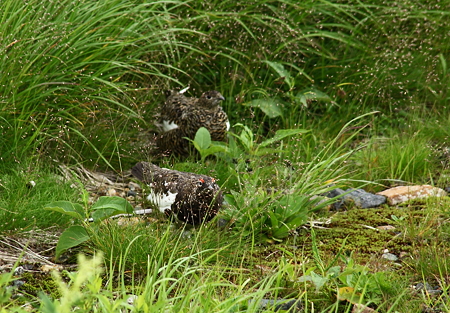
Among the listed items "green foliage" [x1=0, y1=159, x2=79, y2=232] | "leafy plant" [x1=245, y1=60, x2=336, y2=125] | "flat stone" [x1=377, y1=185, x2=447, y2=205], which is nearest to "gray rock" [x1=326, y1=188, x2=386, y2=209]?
"flat stone" [x1=377, y1=185, x2=447, y2=205]

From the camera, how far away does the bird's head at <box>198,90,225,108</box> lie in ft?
15.4

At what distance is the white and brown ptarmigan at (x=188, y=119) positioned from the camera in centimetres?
471

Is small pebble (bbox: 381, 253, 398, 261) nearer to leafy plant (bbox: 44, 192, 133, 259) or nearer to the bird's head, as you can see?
leafy plant (bbox: 44, 192, 133, 259)

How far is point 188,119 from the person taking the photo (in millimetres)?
4797

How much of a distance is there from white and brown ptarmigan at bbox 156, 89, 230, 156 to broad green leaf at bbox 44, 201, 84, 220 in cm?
146

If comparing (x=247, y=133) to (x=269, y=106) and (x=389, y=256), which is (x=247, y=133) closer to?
(x=269, y=106)

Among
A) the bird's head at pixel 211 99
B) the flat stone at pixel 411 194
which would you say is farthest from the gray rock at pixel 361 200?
the bird's head at pixel 211 99

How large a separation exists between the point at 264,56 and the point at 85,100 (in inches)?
65.3

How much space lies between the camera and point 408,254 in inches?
133

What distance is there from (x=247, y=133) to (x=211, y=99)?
0.51 meters

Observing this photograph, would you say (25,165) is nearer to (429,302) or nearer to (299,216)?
(299,216)

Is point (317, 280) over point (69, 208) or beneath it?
beneath

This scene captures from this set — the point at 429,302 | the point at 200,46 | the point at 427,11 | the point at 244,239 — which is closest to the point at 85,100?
the point at 200,46

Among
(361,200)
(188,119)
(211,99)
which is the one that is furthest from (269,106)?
(361,200)
